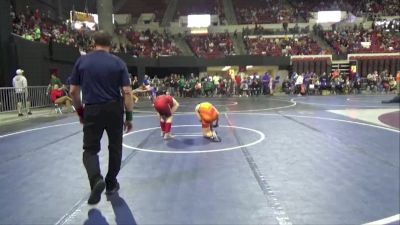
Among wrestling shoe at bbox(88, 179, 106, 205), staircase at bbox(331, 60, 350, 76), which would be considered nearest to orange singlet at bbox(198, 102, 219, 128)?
wrestling shoe at bbox(88, 179, 106, 205)

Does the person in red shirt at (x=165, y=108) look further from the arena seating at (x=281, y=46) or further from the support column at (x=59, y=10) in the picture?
the support column at (x=59, y=10)

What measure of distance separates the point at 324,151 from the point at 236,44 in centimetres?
2703

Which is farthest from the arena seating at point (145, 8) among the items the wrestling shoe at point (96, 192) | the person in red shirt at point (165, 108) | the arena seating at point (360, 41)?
the wrestling shoe at point (96, 192)

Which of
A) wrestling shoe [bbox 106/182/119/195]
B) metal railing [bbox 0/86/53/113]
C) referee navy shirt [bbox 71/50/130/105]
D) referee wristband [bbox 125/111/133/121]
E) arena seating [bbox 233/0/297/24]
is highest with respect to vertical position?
arena seating [bbox 233/0/297/24]

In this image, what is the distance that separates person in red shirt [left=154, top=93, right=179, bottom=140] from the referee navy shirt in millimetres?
3508

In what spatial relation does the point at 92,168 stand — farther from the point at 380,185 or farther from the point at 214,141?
the point at 214,141

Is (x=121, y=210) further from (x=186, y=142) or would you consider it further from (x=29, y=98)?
(x=29, y=98)

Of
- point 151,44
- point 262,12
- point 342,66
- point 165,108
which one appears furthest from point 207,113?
point 262,12

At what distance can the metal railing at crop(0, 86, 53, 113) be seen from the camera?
552 inches

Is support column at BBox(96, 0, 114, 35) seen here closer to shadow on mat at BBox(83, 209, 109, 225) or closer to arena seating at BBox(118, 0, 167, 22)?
arena seating at BBox(118, 0, 167, 22)

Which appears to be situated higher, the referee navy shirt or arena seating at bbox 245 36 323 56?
arena seating at bbox 245 36 323 56

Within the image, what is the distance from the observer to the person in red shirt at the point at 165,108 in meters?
7.46

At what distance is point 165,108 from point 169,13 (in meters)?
33.4

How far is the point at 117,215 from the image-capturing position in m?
3.59
